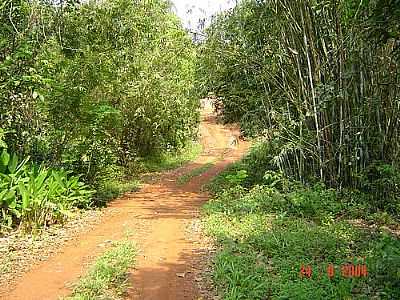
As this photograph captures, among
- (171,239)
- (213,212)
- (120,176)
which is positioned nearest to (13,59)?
(171,239)

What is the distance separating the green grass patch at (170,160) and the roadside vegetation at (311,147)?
544cm

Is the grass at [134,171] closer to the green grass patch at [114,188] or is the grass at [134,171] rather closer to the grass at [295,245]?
the green grass patch at [114,188]

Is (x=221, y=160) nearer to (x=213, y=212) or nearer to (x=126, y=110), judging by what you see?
(x=126, y=110)

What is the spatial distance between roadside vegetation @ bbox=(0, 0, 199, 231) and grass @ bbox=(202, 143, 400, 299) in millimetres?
2495

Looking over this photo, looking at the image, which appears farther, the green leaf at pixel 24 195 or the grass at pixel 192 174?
the grass at pixel 192 174

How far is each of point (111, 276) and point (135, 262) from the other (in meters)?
0.57

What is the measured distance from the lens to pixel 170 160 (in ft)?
55.4

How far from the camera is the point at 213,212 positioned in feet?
24.6

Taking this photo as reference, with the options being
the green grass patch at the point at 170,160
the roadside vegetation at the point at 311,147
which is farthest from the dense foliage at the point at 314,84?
the green grass patch at the point at 170,160

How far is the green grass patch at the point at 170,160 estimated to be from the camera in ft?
49.4

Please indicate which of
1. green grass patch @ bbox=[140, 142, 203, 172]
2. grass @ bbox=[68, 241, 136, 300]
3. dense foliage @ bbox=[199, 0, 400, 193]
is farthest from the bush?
green grass patch @ bbox=[140, 142, 203, 172]

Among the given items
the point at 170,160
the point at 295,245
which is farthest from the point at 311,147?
the point at 170,160

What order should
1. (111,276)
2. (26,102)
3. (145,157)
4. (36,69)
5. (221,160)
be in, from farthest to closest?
(221,160), (145,157), (26,102), (36,69), (111,276)

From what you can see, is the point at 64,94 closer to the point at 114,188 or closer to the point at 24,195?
the point at 24,195
